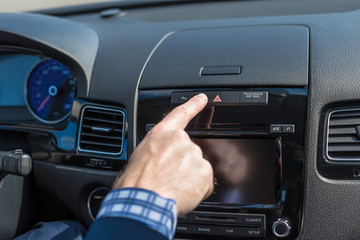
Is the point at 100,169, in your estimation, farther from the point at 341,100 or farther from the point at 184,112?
the point at 341,100

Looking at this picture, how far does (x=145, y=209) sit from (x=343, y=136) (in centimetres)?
92

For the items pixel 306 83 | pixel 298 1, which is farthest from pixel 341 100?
pixel 298 1

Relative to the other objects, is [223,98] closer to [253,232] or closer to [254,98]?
[254,98]

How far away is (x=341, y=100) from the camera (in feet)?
5.29

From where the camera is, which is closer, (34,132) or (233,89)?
(233,89)

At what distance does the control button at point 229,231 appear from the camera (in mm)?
1696

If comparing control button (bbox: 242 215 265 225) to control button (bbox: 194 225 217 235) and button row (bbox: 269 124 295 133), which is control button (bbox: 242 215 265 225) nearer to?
control button (bbox: 194 225 217 235)

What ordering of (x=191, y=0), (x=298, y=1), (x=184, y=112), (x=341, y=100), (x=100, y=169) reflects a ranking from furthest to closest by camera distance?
1. (x=191, y=0)
2. (x=298, y=1)
3. (x=100, y=169)
4. (x=341, y=100)
5. (x=184, y=112)

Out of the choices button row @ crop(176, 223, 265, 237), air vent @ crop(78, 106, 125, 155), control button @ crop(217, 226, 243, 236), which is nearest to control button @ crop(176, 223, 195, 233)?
button row @ crop(176, 223, 265, 237)

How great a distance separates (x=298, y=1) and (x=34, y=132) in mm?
1474

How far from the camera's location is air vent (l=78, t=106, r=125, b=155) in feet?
6.07

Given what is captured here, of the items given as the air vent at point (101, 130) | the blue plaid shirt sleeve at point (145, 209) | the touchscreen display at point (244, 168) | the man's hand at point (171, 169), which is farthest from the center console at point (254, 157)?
the blue plaid shirt sleeve at point (145, 209)

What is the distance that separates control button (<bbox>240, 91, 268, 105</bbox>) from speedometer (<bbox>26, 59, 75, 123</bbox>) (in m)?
0.84

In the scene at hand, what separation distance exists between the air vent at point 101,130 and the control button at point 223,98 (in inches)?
15.2
